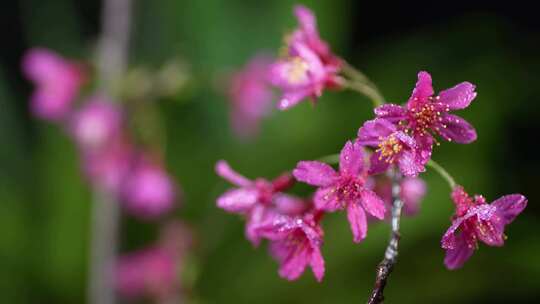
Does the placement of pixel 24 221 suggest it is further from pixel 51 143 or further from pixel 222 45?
pixel 222 45

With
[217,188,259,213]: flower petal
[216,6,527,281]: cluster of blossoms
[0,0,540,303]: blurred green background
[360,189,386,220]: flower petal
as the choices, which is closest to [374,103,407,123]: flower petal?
[216,6,527,281]: cluster of blossoms

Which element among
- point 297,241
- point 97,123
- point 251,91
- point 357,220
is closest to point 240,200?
point 297,241

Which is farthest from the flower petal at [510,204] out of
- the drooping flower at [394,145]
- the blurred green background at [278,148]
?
the blurred green background at [278,148]

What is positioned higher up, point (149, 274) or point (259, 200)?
point (259, 200)

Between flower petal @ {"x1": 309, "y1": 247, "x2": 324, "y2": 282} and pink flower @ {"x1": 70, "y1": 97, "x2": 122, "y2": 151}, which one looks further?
pink flower @ {"x1": 70, "y1": 97, "x2": 122, "y2": 151}

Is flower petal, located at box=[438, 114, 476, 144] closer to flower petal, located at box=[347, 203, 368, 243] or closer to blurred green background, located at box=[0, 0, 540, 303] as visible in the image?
flower petal, located at box=[347, 203, 368, 243]

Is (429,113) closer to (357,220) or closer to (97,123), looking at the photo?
(357,220)

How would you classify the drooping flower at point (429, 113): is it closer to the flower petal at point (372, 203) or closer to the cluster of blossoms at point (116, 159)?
the flower petal at point (372, 203)
